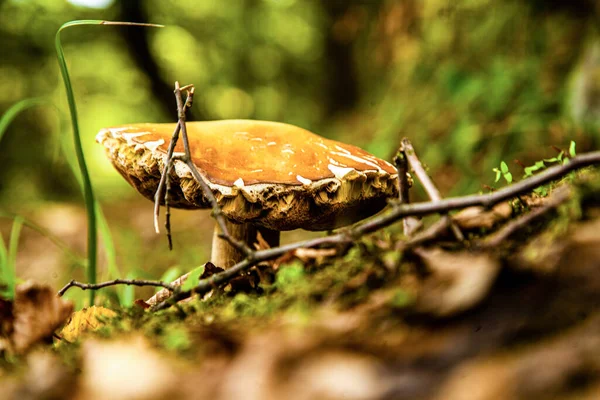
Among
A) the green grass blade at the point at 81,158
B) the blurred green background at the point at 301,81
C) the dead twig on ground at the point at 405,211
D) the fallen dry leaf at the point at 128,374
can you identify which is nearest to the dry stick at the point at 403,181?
the dead twig on ground at the point at 405,211

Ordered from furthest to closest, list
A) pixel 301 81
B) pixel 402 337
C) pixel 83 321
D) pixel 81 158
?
1. pixel 301 81
2. pixel 81 158
3. pixel 83 321
4. pixel 402 337

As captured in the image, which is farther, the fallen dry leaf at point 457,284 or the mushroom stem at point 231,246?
the mushroom stem at point 231,246

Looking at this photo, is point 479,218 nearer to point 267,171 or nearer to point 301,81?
point 267,171

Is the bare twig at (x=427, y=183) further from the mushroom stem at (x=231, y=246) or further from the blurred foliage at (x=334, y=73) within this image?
the blurred foliage at (x=334, y=73)

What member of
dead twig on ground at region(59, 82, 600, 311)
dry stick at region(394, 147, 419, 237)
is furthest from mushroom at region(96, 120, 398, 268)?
dry stick at region(394, 147, 419, 237)

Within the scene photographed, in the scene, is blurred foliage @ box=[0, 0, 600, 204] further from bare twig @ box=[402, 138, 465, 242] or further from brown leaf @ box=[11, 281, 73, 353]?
bare twig @ box=[402, 138, 465, 242]

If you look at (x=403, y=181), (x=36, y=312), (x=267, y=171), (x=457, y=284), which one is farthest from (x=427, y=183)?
(x=36, y=312)

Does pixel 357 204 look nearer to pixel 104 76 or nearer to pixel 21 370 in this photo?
→ pixel 21 370
